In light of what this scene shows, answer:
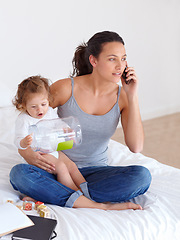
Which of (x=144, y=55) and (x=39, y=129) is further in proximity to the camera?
(x=144, y=55)

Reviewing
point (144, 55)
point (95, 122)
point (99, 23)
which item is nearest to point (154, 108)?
point (144, 55)

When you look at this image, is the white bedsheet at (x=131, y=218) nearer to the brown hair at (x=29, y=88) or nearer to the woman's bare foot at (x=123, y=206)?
the woman's bare foot at (x=123, y=206)

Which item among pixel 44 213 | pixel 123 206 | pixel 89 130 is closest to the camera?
pixel 44 213

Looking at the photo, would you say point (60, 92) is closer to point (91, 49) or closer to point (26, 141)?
point (91, 49)

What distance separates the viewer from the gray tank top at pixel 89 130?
1703 mm

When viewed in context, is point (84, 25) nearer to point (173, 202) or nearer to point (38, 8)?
point (38, 8)

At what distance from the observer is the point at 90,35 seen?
333cm

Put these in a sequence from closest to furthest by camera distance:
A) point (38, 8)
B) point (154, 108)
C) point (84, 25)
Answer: point (38, 8)
point (84, 25)
point (154, 108)

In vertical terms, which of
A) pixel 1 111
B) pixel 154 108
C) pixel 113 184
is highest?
pixel 1 111

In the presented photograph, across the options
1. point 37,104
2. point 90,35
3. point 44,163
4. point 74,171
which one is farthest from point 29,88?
point 90,35

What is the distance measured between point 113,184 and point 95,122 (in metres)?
0.33

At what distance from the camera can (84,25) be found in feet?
10.8

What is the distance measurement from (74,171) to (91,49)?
0.58 m

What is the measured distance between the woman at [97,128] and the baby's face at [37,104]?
18 centimetres
